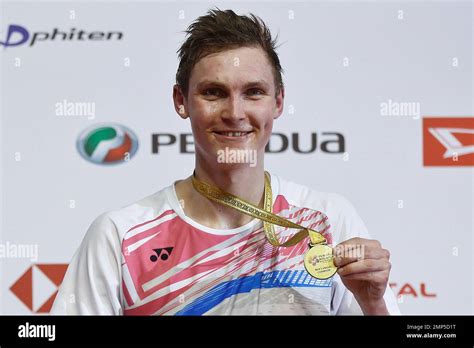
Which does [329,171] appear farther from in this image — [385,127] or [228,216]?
[228,216]

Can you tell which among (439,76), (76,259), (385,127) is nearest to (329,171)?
(385,127)

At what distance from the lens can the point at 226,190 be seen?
213 centimetres

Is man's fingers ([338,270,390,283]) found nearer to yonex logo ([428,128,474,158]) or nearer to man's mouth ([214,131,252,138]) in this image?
man's mouth ([214,131,252,138])

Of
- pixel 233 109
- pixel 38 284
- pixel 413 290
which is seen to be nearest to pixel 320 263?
pixel 233 109

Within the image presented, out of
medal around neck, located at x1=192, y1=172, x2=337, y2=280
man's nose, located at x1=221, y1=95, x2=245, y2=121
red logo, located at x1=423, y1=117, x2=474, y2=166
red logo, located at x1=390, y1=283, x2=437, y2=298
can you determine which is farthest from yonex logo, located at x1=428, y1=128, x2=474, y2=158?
man's nose, located at x1=221, y1=95, x2=245, y2=121

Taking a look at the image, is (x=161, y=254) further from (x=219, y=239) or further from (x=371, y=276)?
(x=371, y=276)

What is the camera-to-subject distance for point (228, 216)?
2.13 meters

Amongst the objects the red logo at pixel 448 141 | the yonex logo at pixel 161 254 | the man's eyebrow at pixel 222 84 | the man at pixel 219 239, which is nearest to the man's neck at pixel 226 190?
the man at pixel 219 239

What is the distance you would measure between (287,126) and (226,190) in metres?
0.77

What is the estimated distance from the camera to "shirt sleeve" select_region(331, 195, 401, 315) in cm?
207

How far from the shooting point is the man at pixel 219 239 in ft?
6.65

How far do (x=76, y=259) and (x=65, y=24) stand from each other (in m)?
1.19

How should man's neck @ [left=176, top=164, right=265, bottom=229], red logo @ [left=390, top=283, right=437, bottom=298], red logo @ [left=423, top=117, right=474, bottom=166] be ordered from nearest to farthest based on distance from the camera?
man's neck @ [left=176, top=164, right=265, bottom=229] < red logo @ [left=390, top=283, right=437, bottom=298] < red logo @ [left=423, top=117, right=474, bottom=166]
